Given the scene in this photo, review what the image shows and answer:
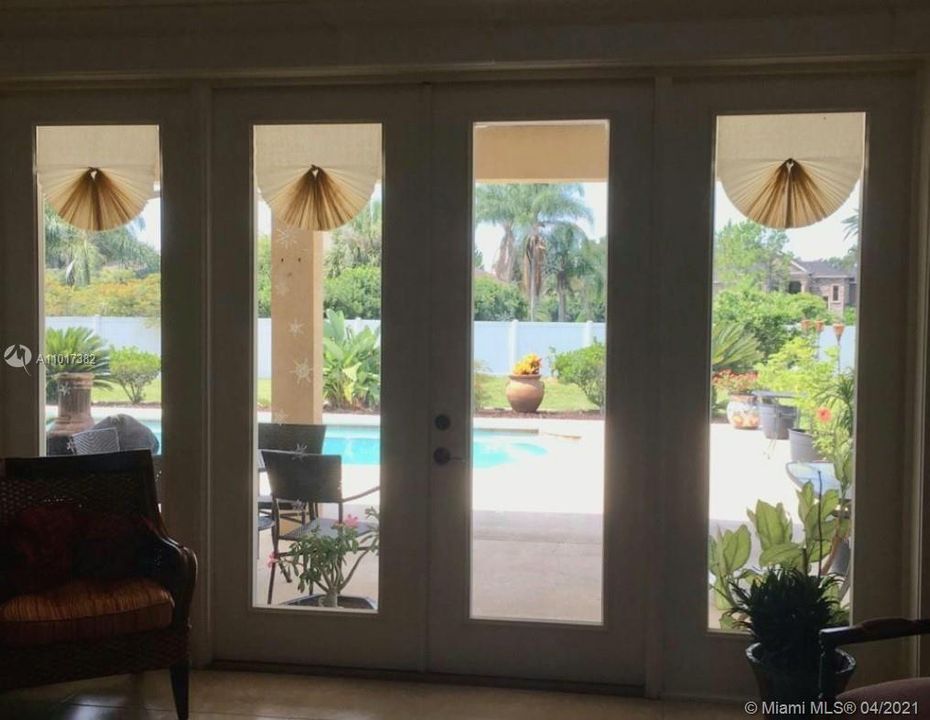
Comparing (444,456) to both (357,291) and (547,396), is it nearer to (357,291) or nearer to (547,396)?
(547,396)

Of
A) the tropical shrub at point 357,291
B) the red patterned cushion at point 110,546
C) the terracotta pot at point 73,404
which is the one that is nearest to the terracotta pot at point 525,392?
the tropical shrub at point 357,291

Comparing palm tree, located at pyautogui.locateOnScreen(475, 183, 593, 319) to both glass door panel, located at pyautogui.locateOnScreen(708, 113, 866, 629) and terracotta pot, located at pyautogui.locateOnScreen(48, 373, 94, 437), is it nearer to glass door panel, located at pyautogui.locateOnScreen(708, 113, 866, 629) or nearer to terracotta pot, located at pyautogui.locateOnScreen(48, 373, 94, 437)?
glass door panel, located at pyautogui.locateOnScreen(708, 113, 866, 629)

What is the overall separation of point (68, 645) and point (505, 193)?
87.1 inches

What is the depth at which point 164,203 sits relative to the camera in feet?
11.0

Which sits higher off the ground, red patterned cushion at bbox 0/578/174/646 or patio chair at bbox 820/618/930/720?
patio chair at bbox 820/618/930/720

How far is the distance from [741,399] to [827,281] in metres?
0.54

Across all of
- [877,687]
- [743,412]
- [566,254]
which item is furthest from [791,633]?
[566,254]

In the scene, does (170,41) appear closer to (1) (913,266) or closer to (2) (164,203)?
(2) (164,203)

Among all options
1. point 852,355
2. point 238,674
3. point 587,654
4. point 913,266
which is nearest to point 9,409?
point 238,674

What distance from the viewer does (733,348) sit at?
3148mm

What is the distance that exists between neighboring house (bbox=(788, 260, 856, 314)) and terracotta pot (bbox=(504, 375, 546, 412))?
1042 mm

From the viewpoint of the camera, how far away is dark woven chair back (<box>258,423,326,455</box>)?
3361mm

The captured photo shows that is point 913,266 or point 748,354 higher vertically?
point 913,266

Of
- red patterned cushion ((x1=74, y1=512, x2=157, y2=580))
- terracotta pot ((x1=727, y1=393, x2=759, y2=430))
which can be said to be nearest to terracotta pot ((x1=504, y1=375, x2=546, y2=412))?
terracotta pot ((x1=727, y1=393, x2=759, y2=430))
